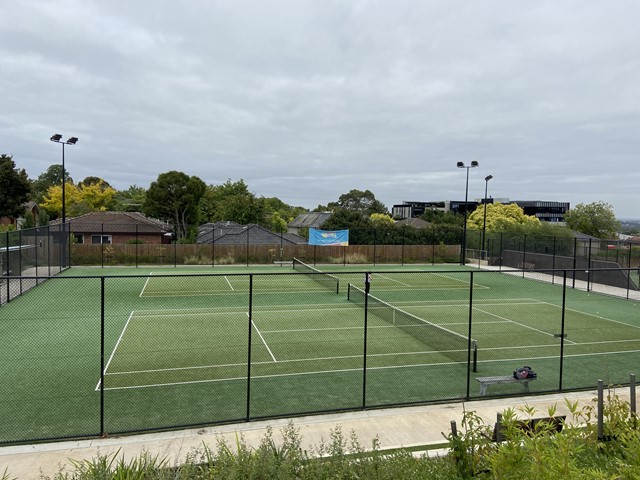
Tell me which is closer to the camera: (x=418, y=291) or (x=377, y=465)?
(x=377, y=465)

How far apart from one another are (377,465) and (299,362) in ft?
30.2

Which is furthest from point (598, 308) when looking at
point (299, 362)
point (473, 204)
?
point (473, 204)

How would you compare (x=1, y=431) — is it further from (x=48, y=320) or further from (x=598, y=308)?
(x=598, y=308)

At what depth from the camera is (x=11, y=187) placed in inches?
2194

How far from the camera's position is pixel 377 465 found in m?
5.20

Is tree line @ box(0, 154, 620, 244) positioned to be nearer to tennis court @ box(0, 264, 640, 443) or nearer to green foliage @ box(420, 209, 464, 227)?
green foliage @ box(420, 209, 464, 227)

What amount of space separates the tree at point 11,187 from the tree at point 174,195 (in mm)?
14004

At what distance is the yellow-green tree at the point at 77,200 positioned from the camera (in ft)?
228

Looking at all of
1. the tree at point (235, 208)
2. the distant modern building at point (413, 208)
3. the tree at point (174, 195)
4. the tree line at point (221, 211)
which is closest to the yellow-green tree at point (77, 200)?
the tree line at point (221, 211)

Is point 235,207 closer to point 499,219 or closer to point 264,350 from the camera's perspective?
point 499,219

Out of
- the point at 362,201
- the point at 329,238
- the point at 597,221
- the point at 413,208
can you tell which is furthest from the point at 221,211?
the point at 413,208

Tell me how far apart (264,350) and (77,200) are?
2666 inches

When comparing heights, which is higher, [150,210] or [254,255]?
[150,210]

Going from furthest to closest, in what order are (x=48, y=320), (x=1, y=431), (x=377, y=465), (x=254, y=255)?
(x=254, y=255) < (x=48, y=320) < (x=1, y=431) < (x=377, y=465)
